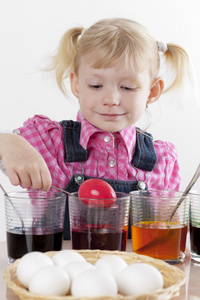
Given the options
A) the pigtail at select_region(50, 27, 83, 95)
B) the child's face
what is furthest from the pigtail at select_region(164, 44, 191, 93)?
the pigtail at select_region(50, 27, 83, 95)

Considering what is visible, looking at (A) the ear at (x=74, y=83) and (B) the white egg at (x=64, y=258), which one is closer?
(B) the white egg at (x=64, y=258)

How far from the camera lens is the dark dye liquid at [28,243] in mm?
834

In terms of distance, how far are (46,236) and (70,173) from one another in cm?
51

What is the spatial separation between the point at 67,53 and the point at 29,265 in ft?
2.93

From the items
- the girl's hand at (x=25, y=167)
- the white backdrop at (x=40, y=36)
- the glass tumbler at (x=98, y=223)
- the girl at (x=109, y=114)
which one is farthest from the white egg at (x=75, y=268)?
the white backdrop at (x=40, y=36)

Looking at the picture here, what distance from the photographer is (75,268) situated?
66cm

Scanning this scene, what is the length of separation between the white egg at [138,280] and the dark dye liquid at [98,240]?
7.7 inches

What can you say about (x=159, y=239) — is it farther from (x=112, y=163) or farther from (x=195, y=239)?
(x=112, y=163)

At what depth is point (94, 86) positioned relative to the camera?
126cm

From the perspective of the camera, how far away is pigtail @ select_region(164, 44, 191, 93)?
1479 millimetres

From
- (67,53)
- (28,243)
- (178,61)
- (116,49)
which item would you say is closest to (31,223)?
(28,243)

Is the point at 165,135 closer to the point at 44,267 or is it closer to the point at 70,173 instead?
the point at 70,173

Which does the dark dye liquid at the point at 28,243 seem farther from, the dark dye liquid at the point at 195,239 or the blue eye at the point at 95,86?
the blue eye at the point at 95,86

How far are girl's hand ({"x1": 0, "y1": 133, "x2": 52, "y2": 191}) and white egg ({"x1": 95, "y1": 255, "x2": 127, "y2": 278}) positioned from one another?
0.29 meters
